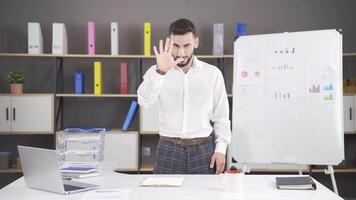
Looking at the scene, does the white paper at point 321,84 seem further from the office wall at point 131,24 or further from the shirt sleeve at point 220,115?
the office wall at point 131,24

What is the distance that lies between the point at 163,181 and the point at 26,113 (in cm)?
255

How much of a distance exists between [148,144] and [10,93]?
1.54 metres

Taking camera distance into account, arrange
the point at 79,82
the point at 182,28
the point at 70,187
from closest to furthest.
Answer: the point at 70,187 < the point at 182,28 < the point at 79,82

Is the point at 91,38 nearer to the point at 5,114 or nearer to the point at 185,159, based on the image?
the point at 5,114

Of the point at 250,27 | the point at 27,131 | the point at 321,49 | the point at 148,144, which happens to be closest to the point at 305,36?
the point at 321,49

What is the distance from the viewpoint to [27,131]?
4.26 meters

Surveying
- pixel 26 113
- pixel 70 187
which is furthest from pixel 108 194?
pixel 26 113

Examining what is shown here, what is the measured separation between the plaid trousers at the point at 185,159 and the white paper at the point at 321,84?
922mm

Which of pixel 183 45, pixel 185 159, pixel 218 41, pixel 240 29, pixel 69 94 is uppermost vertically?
pixel 240 29

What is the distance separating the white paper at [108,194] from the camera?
191 centimetres

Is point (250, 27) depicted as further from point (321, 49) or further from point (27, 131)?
point (27, 131)

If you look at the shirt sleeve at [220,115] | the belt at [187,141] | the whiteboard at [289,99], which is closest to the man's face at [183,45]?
the shirt sleeve at [220,115]

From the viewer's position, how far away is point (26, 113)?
168 inches

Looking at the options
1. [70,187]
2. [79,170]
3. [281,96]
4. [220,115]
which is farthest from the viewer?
[281,96]
